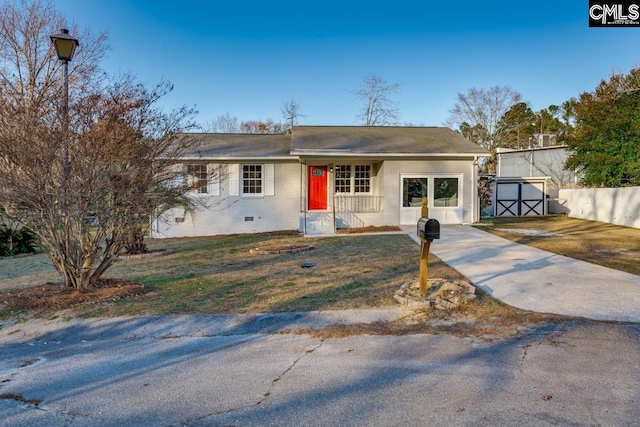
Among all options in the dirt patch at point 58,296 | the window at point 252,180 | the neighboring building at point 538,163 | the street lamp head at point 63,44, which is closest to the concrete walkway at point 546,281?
the dirt patch at point 58,296

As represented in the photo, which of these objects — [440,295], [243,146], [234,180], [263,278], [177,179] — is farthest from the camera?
[243,146]

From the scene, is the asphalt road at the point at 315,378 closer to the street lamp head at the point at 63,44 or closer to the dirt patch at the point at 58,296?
the dirt patch at the point at 58,296

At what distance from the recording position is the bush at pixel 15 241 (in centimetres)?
1469

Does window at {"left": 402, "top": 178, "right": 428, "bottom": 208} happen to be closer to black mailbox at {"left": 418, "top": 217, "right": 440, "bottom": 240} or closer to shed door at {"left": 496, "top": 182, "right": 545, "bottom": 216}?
shed door at {"left": 496, "top": 182, "right": 545, "bottom": 216}

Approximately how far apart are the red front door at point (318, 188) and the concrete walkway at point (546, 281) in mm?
6918

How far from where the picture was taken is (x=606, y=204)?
18172mm

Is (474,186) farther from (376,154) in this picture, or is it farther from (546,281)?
(546,281)

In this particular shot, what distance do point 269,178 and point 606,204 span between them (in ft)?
46.9

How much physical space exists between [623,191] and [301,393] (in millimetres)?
18379

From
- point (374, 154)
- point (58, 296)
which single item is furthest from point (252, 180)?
point (58, 296)

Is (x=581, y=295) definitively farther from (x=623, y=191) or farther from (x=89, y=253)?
(x=623, y=191)

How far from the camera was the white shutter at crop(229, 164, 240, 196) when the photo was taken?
53.3 ft

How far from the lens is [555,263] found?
862 cm

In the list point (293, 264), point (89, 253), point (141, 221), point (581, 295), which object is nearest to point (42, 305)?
point (89, 253)
